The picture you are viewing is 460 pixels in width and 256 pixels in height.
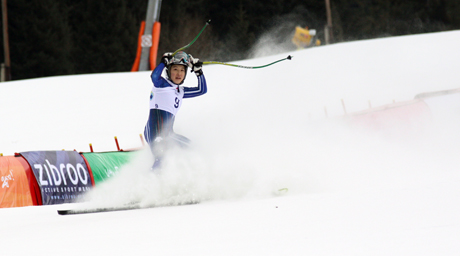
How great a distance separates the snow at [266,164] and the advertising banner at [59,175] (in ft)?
0.57

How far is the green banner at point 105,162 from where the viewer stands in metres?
7.52

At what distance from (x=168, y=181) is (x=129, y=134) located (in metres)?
5.65

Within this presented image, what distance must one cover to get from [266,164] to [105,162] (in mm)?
2081

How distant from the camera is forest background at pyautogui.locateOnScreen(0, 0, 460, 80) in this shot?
32031 millimetres

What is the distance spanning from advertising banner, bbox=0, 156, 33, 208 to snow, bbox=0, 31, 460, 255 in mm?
212

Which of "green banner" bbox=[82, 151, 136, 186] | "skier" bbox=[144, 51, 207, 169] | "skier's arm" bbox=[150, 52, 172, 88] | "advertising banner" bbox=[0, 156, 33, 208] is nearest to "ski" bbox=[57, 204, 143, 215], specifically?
"skier" bbox=[144, 51, 207, 169]

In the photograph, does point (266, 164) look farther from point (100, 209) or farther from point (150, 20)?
point (150, 20)

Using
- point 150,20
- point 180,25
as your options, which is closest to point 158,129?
point 150,20

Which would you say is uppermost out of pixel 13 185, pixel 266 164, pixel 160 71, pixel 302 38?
pixel 302 38

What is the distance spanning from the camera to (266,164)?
791 cm

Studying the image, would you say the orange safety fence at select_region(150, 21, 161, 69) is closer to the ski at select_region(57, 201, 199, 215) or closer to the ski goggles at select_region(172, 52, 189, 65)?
the ski goggles at select_region(172, 52, 189, 65)

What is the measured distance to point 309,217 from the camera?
4.69 m

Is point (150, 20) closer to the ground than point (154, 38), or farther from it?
farther from it

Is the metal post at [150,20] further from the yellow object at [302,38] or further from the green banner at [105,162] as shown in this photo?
the green banner at [105,162]
